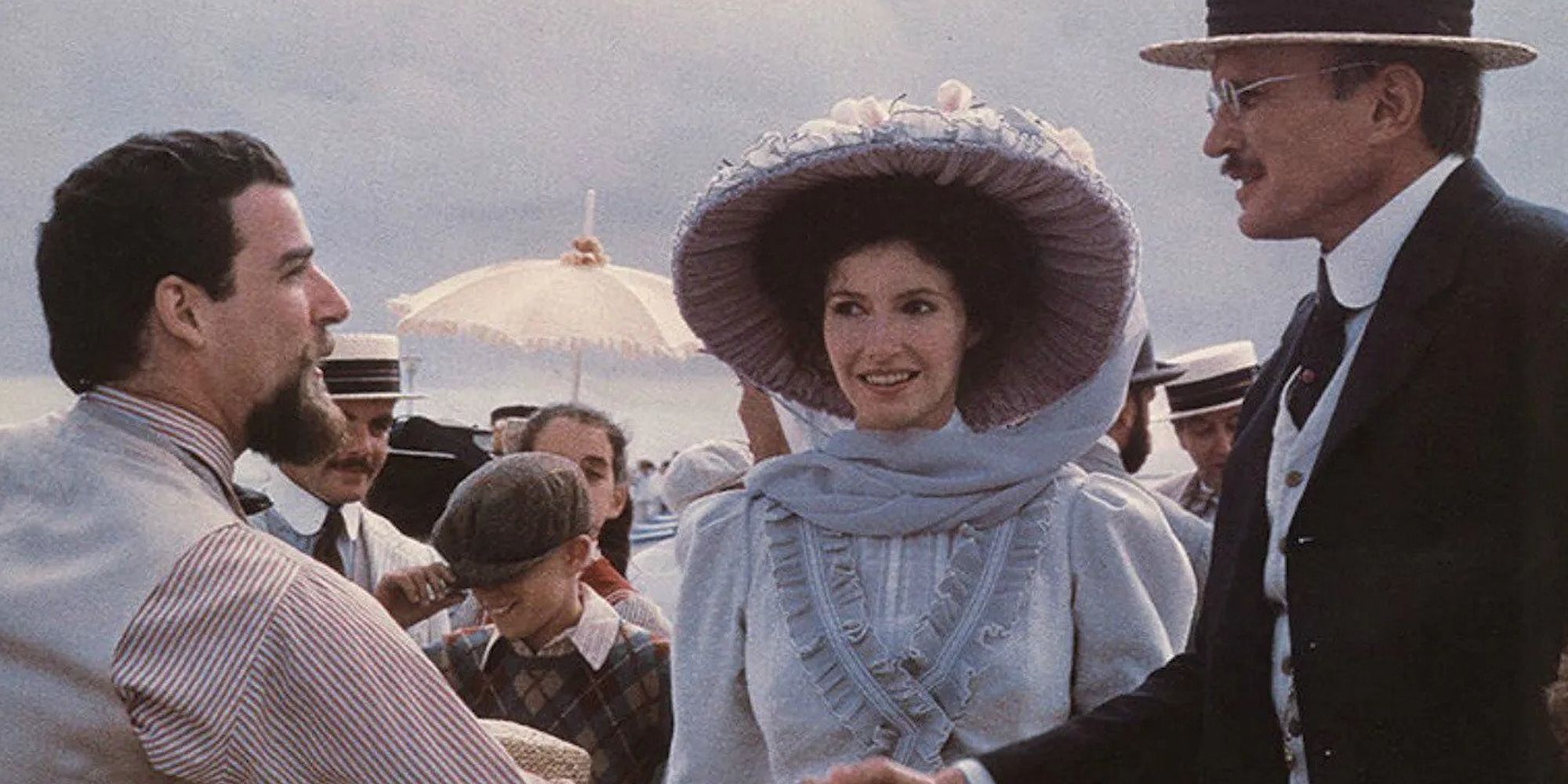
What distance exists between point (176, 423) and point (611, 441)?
12.9 feet

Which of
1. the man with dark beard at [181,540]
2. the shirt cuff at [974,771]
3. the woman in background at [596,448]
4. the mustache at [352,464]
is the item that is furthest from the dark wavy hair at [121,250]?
the woman in background at [596,448]

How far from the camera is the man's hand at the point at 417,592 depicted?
16.1 ft

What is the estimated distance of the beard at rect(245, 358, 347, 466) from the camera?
3199 millimetres

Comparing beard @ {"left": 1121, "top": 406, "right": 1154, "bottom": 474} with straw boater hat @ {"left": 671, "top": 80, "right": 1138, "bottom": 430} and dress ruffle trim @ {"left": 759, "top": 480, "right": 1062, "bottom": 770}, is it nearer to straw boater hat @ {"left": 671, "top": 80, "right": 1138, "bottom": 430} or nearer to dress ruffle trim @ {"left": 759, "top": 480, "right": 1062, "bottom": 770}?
straw boater hat @ {"left": 671, "top": 80, "right": 1138, "bottom": 430}

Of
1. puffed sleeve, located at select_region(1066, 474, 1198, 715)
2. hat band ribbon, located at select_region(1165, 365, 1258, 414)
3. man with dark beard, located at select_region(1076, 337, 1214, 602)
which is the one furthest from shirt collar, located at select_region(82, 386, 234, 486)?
hat band ribbon, located at select_region(1165, 365, 1258, 414)

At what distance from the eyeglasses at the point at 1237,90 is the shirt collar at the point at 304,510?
3668mm

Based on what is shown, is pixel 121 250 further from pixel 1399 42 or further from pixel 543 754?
pixel 1399 42

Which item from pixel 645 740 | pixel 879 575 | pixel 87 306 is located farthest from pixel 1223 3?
pixel 645 740

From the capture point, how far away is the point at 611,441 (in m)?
6.95

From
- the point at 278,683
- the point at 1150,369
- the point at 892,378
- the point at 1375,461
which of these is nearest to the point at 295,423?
the point at 278,683

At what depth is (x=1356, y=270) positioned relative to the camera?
118 inches

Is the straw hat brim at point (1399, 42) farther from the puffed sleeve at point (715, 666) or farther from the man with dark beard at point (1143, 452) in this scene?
the puffed sleeve at point (715, 666)

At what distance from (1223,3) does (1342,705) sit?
1.10 m

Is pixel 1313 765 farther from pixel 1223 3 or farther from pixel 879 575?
pixel 1223 3
